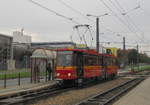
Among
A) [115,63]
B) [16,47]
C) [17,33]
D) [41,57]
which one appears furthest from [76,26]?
[17,33]

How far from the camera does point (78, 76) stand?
2191cm

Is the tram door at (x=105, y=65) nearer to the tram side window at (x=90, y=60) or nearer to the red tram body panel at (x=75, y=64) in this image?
the tram side window at (x=90, y=60)

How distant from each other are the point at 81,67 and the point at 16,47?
50.0m

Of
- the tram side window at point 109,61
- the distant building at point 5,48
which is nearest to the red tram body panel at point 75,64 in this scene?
the tram side window at point 109,61

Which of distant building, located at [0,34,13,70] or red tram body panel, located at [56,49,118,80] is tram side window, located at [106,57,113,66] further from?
distant building, located at [0,34,13,70]

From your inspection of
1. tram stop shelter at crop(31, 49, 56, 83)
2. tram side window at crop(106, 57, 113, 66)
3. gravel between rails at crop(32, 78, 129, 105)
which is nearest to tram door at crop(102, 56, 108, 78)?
tram side window at crop(106, 57, 113, 66)

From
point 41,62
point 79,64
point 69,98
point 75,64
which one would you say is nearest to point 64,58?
point 75,64

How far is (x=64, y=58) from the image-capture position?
70.5 feet

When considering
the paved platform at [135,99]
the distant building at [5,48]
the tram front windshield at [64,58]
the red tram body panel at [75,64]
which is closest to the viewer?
the paved platform at [135,99]

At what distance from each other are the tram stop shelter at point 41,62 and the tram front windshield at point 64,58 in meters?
2.04

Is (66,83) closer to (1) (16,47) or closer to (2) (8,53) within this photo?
(2) (8,53)

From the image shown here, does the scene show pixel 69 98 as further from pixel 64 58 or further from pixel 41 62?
pixel 41 62

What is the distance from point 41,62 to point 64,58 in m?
3.63

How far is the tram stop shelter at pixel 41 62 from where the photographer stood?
2283 cm
